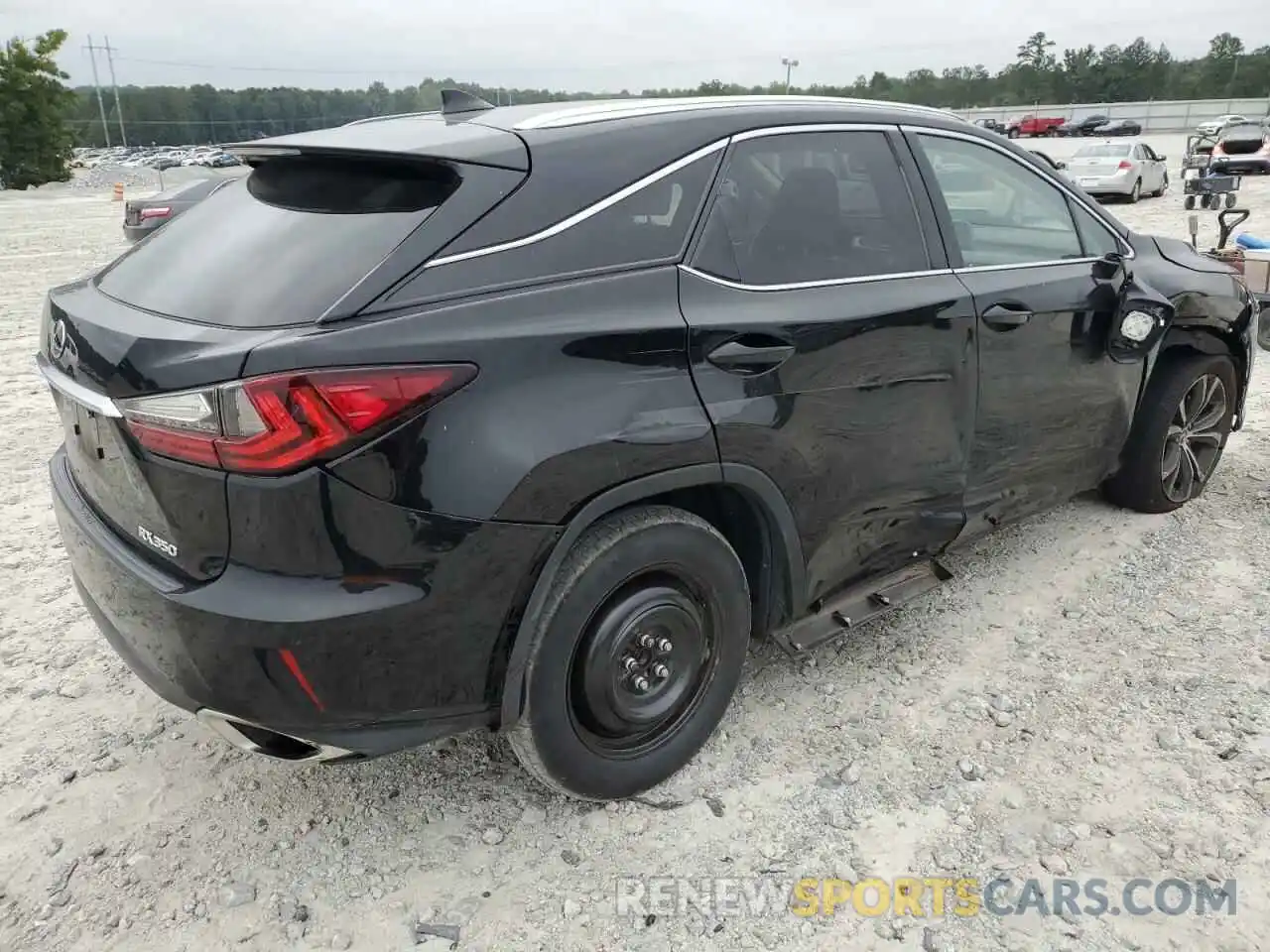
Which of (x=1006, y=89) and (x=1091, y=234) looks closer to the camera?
(x=1091, y=234)

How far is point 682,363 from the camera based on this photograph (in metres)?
2.37

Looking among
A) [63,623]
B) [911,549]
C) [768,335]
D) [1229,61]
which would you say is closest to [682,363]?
[768,335]

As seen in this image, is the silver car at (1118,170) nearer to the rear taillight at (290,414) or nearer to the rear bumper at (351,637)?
the rear bumper at (351,637)

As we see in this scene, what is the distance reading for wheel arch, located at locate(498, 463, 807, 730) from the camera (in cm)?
224

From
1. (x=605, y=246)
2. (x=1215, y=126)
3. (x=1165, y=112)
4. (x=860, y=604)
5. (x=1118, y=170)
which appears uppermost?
(x=1165, y=112)

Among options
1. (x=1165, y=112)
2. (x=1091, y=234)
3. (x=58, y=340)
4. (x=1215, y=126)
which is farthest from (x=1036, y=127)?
(x=58, y=340)

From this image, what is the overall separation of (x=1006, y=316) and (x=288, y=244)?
2.32 m

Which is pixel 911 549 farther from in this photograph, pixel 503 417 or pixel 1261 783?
pixel 503 417

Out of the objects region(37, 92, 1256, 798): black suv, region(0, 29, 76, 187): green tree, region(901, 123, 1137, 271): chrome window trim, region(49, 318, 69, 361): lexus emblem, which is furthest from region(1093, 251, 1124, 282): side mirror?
region(0, 29, 76, 187): green tree

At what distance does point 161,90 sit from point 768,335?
9637 centimetres

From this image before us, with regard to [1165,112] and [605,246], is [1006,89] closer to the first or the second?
[1165,112]

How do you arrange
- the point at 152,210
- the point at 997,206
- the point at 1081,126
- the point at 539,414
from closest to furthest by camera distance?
1. the point at 539,414
2. the point at 997,206
3. the point at 152,210
4. the point at 1081,126

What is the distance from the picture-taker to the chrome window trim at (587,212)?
7.06 ft

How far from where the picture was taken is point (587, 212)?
2.35 metres
